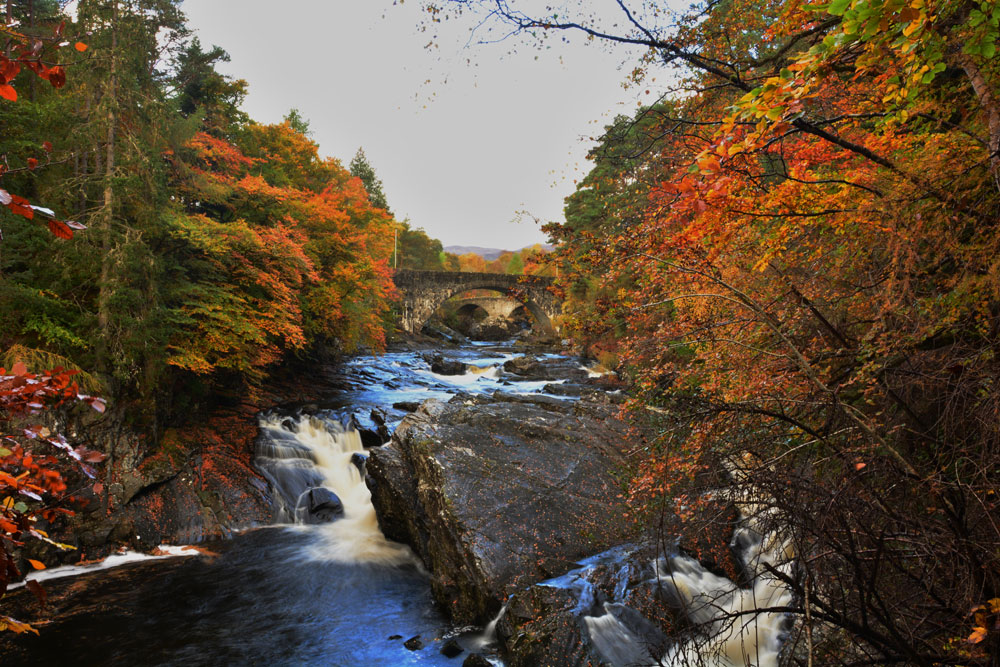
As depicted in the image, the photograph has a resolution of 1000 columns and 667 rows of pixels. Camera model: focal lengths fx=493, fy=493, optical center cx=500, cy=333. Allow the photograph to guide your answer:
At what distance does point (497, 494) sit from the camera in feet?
23.2

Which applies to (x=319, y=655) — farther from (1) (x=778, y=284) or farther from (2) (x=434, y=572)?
(1) (x=778, y=284)

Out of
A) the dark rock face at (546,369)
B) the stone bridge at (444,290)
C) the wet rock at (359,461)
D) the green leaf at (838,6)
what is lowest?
the wet rock at (359,461)

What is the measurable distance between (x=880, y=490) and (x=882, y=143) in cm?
297

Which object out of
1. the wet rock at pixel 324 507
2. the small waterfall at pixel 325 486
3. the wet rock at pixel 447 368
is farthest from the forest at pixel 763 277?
the wet rock at pixel 447 368

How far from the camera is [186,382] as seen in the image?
444 inches

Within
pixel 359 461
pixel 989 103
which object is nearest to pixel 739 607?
pixel 989 103

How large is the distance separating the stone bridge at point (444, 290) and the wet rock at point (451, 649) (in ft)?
105

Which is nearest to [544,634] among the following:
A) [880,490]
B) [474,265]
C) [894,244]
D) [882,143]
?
[880,490]

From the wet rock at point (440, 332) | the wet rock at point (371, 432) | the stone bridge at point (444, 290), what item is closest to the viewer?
the wet rock at point (371, 432)

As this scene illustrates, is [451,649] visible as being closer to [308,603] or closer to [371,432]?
[308,603]

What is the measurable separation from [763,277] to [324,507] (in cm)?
904

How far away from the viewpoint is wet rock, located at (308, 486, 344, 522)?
32.9 feet

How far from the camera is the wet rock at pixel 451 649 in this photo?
5.66m

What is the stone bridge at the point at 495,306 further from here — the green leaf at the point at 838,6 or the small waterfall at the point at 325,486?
the green leaf at the point at 838,6
